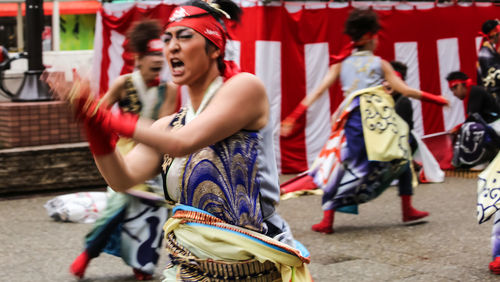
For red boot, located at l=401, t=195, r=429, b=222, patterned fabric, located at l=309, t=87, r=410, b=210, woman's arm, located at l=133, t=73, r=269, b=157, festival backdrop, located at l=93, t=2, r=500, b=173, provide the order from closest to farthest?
woman's arm, located at l=133, t=73, r=269, b=157
patterned fabric, located at l=309, t=87, r=410, b=210
red boot, located at l=401, t=195, r=429, b=222
festival backdrop, located at l=93, t=2, r=500, b=173

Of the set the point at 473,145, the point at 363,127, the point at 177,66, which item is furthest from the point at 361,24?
the point at 177,66

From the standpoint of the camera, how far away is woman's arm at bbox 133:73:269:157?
2320mm

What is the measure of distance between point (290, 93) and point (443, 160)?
90.7 inches

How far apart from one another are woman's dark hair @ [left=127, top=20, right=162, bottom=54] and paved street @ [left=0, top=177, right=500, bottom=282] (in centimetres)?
158

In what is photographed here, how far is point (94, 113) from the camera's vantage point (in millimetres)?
2201

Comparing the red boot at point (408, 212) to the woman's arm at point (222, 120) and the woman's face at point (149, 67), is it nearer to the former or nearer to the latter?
the woman's face at point (149, 67)

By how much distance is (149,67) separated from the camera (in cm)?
537

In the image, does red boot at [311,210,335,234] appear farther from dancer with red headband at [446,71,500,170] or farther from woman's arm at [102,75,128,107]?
dancer with red headband at [446,71,500,170]

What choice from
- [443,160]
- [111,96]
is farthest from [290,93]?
[111,96]

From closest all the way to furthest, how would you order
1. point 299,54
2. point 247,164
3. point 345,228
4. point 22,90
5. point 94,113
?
point 94,113
point 247,164
point 345,228
point 22,90
point 299,54

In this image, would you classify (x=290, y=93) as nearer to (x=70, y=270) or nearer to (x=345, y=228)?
(x=345, y=228)

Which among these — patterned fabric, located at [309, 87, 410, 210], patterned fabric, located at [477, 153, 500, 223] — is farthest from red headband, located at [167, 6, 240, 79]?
patterned fabric, located at [309, 87, 410, 210]

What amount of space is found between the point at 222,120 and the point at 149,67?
2.96 metres

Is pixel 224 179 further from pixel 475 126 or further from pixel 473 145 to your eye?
pixel 473 145
